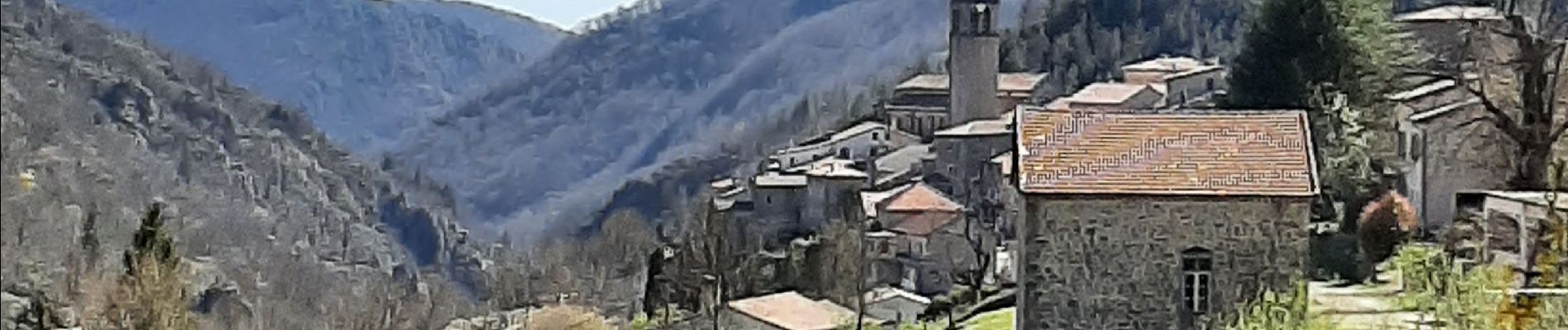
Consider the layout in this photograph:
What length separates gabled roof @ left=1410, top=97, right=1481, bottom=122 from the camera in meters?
28.4

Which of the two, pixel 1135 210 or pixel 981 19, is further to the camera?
pixel 981 19

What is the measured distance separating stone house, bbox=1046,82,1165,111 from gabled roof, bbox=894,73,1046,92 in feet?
27.7

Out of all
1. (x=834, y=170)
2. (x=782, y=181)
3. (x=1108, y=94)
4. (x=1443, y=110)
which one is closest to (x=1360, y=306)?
(x=1443, y=110)

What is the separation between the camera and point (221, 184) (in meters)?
114

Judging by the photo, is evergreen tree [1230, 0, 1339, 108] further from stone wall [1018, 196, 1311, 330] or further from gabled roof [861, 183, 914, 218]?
gabled roof [861, 183, 914, 218]

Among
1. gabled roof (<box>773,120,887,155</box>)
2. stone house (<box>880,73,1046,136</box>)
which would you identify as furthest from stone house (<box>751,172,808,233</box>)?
gabled roof (<box>773,120,887,155</box>)

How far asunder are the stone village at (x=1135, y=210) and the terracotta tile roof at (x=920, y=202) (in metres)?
0.07

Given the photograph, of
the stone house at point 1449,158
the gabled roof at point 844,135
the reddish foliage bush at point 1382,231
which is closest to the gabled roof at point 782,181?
the gabled roof at point 844,135

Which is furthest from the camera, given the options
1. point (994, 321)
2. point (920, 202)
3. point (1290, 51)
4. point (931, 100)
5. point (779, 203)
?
point (931, 100)

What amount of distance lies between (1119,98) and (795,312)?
87.0 ft

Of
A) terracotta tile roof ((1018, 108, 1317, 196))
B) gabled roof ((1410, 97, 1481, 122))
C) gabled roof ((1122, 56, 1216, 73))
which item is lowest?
gabled roof ((1122, 56, 1216, 73))

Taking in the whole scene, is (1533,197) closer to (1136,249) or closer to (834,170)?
(1136,249)

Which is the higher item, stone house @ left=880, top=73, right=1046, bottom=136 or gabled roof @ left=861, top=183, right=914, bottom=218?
stone house @ left=880, top=73, right=1046, bottom=136

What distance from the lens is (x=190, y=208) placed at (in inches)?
4016
